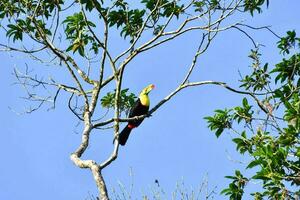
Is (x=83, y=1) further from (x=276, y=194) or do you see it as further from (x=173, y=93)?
(x=276, y=194)

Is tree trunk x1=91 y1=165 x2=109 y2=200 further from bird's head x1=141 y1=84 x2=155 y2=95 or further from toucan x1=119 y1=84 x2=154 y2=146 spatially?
bird's head x1=141 y1=84 x2=155 y2=95

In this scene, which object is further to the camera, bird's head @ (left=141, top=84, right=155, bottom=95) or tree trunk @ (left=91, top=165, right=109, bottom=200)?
bird's head @ (left=141, top=84, right=155, bottom=95)

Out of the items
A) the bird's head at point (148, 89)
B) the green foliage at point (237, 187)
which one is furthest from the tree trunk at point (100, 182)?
the bird's head at point (148, 89)

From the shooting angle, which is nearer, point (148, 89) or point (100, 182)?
point (100, 182)

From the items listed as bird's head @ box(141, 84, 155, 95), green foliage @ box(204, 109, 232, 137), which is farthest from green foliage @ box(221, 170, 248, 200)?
bird's head @ box(141, 84, 155, 95)

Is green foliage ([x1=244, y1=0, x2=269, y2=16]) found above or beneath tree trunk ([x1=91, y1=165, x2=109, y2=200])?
above

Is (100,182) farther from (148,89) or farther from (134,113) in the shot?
(148,89)

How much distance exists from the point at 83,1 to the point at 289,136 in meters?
3.11

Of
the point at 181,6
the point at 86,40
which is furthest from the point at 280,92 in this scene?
the point at 86,40

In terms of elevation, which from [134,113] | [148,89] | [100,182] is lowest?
[100,182]

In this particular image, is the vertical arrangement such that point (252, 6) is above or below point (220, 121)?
above

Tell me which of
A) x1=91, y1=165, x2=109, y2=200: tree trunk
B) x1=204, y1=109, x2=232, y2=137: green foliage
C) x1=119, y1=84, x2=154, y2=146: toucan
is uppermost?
x1=119, y1=84, x2=154, y2=146: toucan

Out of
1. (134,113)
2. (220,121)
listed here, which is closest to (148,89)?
(134,113)

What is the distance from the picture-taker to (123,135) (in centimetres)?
782
